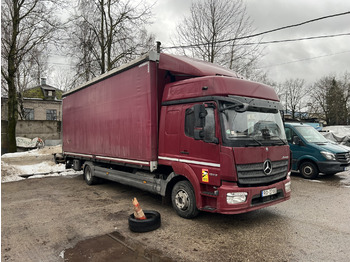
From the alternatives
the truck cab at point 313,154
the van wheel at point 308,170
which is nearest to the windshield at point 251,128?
the truck cab at point 313,154

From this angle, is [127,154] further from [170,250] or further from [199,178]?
[170,250]

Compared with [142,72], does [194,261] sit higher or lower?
lower

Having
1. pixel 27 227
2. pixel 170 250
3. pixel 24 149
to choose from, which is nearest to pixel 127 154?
pixel 27 227

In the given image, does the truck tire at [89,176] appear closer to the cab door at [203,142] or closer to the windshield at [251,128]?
the cab door at [203,142]

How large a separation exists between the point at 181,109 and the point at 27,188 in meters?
6.63

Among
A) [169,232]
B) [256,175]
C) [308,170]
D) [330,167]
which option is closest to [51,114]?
[308,170]

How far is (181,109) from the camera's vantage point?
5.30m

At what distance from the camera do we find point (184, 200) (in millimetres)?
5199

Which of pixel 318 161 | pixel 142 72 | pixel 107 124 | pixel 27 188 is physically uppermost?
pixel 142 72

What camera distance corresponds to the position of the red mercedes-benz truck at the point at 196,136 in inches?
179

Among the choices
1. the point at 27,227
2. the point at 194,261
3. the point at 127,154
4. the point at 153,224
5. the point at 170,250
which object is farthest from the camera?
the point at 127,154

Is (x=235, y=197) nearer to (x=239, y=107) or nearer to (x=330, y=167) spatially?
(x=239, y=107)

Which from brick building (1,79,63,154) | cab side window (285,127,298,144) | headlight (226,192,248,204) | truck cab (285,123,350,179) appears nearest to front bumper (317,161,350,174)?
truck cab (285,123,350,179)

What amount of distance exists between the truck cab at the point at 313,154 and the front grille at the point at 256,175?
4.69 m
